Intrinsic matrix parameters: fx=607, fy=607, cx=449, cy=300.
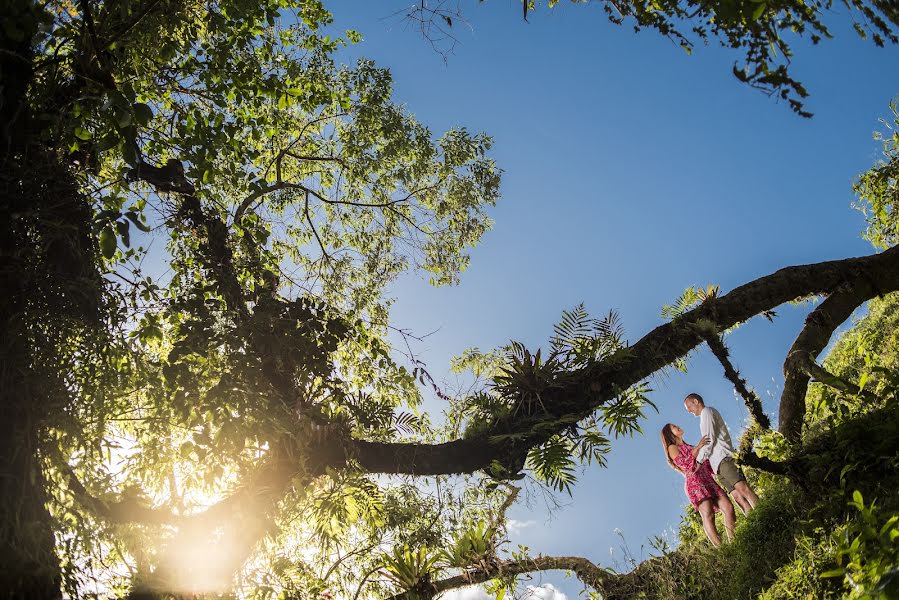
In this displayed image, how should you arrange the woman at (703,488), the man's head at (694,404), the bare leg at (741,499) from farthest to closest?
the man's head at (694,404), the woman at (703,488), the bare leg at (741,499)

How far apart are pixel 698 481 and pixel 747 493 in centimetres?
58

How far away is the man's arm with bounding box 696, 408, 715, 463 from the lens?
23.8 feet

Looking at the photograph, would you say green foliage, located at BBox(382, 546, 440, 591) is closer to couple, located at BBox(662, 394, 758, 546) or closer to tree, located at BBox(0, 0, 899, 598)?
tree, located at BBox(0, 0, 899, 598)

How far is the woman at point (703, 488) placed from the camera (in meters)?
7.16

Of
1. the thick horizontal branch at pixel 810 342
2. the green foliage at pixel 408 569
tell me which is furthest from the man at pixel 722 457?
the green foliage at pixel 408 569

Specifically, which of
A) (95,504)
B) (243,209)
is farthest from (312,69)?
(95,504)

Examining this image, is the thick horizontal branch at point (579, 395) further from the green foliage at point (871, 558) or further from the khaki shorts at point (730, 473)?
the green foliage at point (871, 558)

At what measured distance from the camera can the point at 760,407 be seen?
22.4ft

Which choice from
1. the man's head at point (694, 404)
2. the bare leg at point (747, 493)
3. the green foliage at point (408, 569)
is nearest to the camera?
the green foliage at point (408, 569)

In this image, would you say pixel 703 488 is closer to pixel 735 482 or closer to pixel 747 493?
pixel 735 482

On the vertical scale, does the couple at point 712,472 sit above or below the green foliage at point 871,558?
above

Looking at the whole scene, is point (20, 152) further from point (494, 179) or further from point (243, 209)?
point (494, 179)

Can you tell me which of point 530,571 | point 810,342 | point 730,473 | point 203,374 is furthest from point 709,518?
point 203,374

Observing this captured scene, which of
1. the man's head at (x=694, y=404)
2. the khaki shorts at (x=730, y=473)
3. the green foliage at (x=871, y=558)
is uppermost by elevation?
the man's head at (x=694, y=404)
